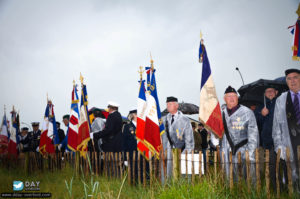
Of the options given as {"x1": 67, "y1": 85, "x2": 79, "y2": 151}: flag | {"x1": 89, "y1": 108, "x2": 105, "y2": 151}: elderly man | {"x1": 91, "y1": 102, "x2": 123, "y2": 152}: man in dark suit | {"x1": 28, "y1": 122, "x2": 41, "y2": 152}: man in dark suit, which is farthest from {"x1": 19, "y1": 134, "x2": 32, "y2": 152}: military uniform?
{"x1": 91, "y1": 102, "x2": 123, "y2": 152}: man in dark suit

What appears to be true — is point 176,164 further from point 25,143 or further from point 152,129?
point 25,143

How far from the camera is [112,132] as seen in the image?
7656 mm

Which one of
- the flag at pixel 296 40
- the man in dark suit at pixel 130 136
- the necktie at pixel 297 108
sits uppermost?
the flag at pixel 296 40

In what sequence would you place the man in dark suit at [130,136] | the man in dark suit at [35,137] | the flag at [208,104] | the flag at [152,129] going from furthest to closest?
the man in dark suit at [35,137]
the man in dark suit at [130,136]
the flag at [152,129]
the flag at [208,104]

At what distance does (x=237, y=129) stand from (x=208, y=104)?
80cm

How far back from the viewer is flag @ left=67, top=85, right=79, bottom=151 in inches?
338

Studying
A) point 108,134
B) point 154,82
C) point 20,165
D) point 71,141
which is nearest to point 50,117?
point 71,141

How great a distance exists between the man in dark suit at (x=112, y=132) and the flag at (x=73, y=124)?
1123 mm

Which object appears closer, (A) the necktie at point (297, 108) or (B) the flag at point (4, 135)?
(A) the necktie at point (297, 108)

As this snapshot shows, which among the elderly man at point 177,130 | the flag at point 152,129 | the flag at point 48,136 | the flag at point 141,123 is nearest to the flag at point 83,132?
the flag at point 141,123

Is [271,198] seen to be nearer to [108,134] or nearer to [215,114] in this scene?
[215,114]

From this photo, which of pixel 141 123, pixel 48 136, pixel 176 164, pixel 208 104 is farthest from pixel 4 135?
pixel 208 104

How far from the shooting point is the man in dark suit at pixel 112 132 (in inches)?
298

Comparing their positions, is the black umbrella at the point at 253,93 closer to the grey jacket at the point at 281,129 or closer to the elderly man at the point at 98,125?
the grey jacket at the point at 281,129
